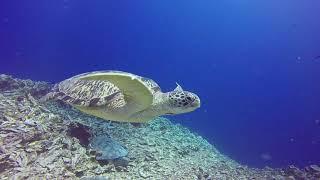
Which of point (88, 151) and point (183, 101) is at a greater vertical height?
point (183, 101)

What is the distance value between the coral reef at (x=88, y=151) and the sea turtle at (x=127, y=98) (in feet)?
1.76

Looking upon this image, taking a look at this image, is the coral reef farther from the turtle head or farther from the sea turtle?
the turtle head

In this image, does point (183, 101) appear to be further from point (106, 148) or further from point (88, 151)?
point (88, 151)

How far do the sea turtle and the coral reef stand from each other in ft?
1.76

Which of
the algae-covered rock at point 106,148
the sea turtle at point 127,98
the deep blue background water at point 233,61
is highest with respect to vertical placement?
the deep blue background water at point 233,61

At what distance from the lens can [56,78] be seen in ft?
70.5

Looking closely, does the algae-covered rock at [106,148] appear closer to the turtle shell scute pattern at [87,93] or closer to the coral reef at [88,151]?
the coral reef at [88,151]

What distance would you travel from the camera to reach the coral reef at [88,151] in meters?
3.79

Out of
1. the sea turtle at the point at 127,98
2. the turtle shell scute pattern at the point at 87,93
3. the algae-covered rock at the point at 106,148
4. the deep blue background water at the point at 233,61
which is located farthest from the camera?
the deep blue background water at the point at 233,61

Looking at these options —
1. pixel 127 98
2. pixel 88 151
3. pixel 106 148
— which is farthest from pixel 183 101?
pixel 88 151

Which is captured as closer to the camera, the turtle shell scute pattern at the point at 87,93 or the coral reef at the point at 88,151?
the coral reef at the point at 88,151

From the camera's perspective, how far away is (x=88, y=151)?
433cm

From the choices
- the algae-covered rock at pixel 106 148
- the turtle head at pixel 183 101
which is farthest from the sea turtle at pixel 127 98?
the algae-covered rock at pixel 106 148

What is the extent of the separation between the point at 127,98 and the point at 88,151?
1.11 metres
